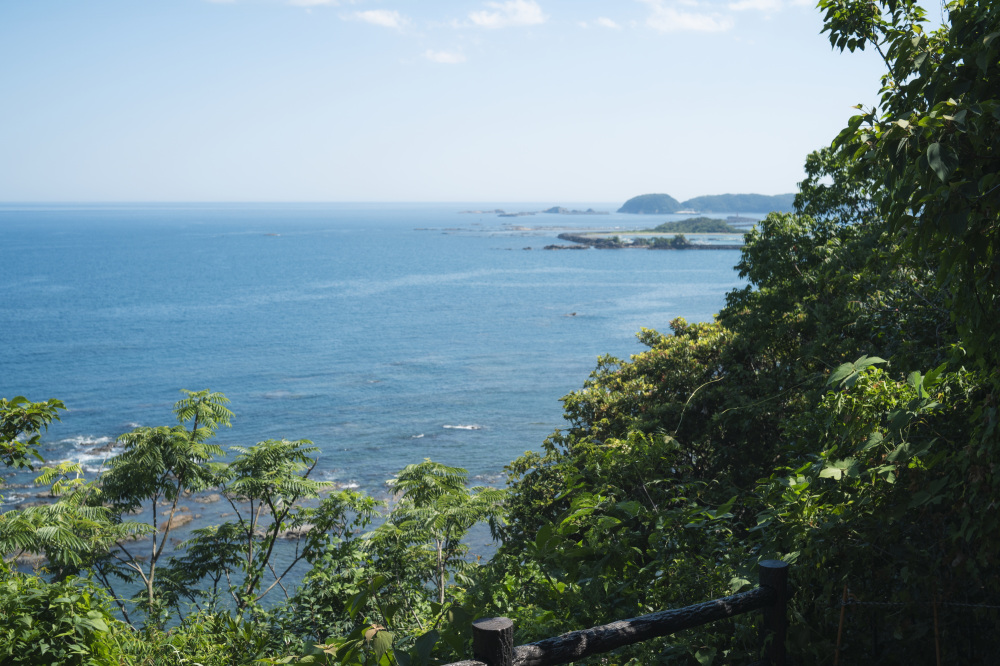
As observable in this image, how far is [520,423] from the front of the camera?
39.6m

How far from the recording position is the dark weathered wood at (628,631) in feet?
A: 8.21

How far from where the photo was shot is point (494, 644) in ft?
7.77

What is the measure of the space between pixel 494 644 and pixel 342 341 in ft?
199

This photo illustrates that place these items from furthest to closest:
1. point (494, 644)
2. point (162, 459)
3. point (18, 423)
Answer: point (162, 459)
point (18, 423)
point (494, 644)

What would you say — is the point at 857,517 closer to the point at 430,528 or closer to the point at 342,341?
the point at 430,528

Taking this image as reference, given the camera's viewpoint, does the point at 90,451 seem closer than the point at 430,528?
No

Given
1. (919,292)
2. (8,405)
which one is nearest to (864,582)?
(919,292)

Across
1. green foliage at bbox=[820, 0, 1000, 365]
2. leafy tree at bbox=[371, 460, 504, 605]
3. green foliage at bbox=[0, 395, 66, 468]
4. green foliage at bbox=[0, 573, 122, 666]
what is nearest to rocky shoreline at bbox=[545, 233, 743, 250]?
leafy tree at bbox=[371, 460, 504, 605]

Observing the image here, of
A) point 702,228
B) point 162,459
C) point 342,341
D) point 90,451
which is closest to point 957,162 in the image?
point 162,459

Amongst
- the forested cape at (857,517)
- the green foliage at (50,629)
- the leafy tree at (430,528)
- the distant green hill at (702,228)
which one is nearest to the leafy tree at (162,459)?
the leafy tree at (430,528)

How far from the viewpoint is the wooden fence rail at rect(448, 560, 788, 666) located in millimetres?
2385

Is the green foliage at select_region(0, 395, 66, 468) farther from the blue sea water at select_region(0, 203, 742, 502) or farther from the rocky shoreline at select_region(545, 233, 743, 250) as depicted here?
the rocky shoreline at select_region(545, 233, 743, 250)

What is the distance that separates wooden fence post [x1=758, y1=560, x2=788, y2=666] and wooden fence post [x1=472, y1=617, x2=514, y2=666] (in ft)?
4.64

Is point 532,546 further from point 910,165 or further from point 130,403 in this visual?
point 130,403
